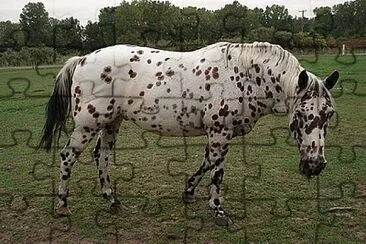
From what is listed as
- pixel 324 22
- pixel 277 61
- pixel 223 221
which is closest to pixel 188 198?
pixel 223 221

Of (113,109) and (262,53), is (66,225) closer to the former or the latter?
(113,109)

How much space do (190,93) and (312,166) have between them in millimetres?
1410

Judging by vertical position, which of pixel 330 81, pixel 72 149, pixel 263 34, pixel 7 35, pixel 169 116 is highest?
pixel 263 34

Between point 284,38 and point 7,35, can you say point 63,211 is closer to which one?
point 7,35

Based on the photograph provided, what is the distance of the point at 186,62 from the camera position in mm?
4875

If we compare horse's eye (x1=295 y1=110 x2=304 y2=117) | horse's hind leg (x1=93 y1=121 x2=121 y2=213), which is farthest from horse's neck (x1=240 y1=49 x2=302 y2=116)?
horse's hind leg (x1=93 y1=121 x2=121 y2=213)

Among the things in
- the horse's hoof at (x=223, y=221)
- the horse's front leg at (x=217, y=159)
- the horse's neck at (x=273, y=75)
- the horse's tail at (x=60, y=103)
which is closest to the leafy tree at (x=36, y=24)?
the horse's tail at (x=60, y=103)

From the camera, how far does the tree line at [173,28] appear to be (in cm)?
517

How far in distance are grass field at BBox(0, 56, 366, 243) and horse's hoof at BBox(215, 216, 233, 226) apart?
69 mm

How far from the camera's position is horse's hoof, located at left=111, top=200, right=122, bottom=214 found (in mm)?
5168

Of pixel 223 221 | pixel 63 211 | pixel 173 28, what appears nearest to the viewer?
pixel 223 221

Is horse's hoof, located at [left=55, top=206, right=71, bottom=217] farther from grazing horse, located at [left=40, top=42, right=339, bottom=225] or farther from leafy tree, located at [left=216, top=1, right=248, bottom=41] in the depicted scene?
leafy tree, located at [left=216, top=1, right=248, bottom=41]

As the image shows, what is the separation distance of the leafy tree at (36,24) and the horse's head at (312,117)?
3020 mm

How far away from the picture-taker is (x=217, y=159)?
16.0 feet
